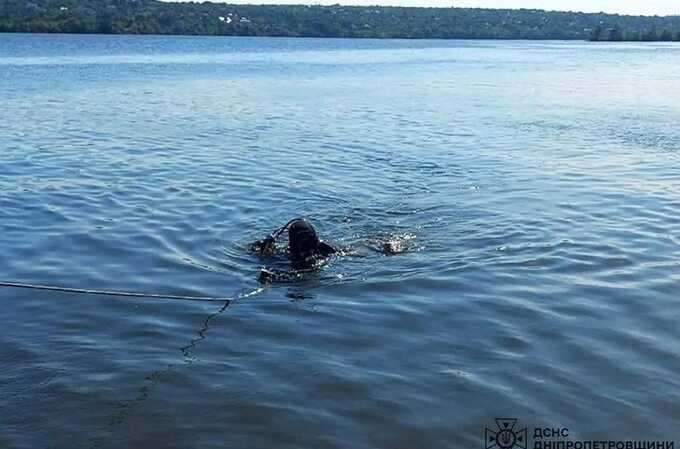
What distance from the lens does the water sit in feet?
24.4

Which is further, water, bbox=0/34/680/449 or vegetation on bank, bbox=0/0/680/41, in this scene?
vegetation on bank, bbox=0/0/680/41

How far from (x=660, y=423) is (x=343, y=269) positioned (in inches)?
218

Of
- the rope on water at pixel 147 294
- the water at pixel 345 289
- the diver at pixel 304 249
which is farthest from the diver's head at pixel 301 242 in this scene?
the rope on water at pixel 147 294

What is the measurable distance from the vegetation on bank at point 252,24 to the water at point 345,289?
11937 centimetres

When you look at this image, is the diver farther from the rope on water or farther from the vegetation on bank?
the vegetation on bank

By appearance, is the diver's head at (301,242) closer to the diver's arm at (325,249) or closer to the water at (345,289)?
the diver's arm at (325,249)

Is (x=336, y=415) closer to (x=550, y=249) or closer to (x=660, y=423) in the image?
(x=660, y=423)

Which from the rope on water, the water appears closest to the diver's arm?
the water

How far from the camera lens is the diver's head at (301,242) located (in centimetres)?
1192

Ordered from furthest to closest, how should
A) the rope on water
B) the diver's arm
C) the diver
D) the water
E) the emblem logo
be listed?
the diver's arm
the diver
the rope on water
the water
the emblem logo

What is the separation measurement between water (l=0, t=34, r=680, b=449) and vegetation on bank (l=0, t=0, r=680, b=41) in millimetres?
119375

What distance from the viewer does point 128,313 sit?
1004cm

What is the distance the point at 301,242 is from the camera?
12.0m

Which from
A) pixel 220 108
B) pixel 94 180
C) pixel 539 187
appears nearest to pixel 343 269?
pixel 539 187
